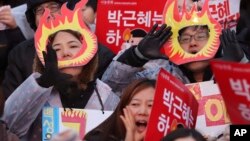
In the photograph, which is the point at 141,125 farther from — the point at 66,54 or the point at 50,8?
the point at 50,8

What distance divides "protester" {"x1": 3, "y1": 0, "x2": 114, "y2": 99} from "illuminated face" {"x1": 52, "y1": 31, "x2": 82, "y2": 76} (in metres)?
0.29

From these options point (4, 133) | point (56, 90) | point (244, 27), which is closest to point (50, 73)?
point (56, 90)

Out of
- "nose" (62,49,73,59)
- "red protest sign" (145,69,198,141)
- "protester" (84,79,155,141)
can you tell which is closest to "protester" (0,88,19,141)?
"protester" (84,79,155,141)

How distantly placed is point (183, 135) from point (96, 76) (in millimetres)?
1361

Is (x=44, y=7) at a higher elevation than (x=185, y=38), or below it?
higher

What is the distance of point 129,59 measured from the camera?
6.68 meters

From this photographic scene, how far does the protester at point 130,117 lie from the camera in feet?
19.9

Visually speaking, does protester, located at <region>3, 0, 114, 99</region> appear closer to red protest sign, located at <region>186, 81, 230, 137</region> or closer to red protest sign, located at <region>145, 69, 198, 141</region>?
red protest sign, located at <region>186, 81, 230, 137</region>

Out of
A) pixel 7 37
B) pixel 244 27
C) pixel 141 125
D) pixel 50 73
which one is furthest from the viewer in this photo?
pixel 244 27

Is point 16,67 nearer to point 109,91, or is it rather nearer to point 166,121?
point 109,91

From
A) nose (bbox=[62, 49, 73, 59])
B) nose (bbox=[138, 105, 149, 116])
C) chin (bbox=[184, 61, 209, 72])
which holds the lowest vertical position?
nose (bbox=[138, 105, 149, 116])

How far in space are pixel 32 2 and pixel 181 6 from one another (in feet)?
3.57

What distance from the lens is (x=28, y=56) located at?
23.4 ft

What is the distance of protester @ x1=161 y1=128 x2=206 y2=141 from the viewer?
552 cm
